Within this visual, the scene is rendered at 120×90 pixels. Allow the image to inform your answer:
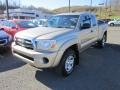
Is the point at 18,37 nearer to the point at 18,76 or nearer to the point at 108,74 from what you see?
the point at 18,76

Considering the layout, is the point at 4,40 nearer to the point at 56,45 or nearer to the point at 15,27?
the point at 15,27

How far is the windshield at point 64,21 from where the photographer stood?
6.02 metres

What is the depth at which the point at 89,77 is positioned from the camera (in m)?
5.39

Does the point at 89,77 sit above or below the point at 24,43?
below

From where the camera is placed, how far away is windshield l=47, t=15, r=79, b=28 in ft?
19.7

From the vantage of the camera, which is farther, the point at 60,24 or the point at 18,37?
the point at 60,24

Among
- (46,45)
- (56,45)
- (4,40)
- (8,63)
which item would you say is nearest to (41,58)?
(46,45)

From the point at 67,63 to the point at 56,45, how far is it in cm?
87

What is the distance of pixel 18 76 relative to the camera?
5453 millimetres

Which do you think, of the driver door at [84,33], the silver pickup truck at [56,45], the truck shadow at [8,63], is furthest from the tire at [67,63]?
the truck shadow at [8,63]

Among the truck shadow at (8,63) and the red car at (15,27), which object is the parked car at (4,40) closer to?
the truck shadow at (8,63)

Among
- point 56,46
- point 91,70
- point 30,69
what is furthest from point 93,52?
point 56,46

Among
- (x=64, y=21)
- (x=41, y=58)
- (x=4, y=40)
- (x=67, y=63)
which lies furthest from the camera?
(x=4, y=40)

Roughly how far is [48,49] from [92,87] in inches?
60.8
